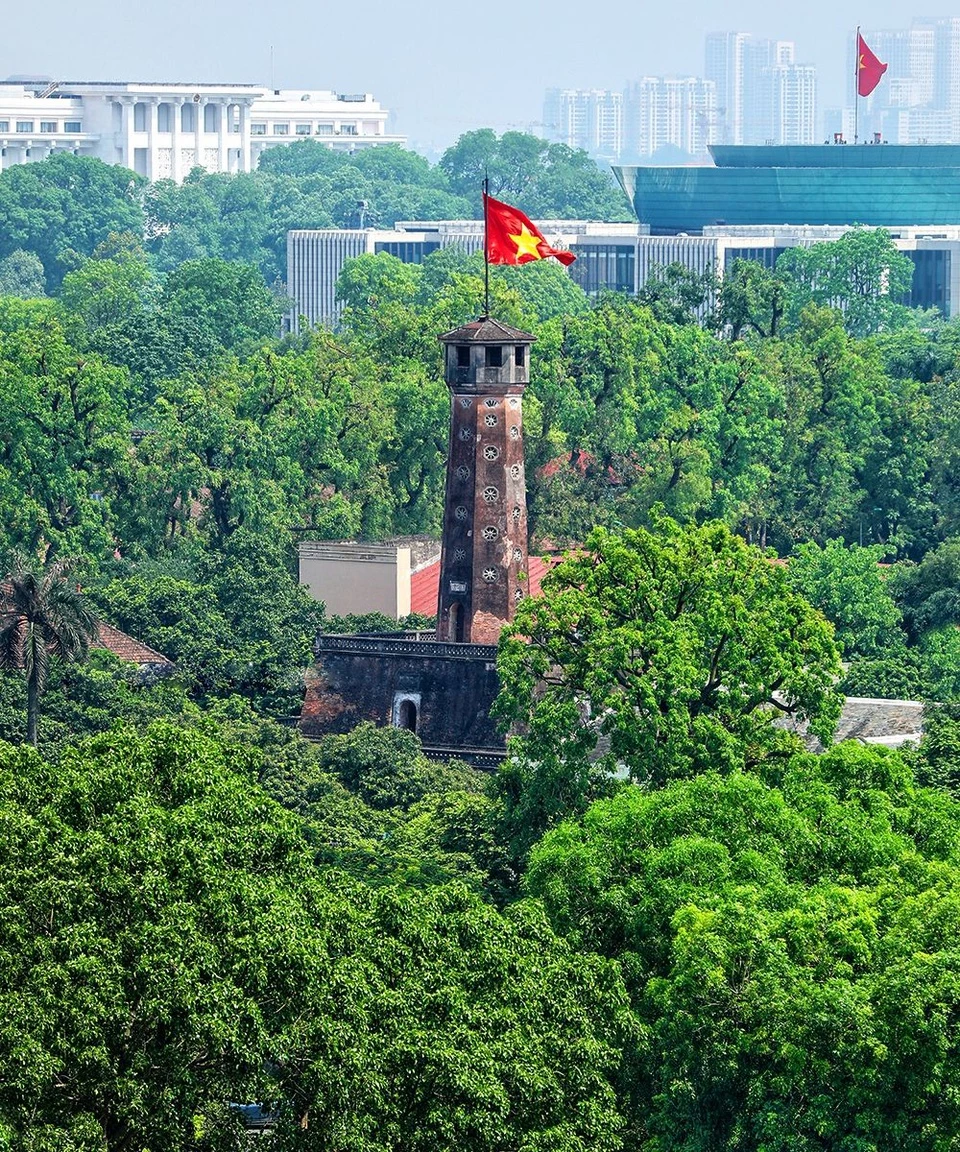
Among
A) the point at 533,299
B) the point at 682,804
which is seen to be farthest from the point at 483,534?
the point at 533,299

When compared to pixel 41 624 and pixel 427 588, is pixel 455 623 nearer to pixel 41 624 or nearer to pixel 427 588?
pixel 41 624

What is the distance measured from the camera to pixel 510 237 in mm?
83062

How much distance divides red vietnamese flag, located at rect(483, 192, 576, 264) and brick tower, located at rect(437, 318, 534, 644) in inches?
86.0

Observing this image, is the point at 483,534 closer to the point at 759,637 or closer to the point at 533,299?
the point at 759,637

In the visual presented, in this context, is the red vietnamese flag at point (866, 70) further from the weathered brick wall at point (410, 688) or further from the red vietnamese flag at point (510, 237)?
the weathered brick wall at point (410, 688)

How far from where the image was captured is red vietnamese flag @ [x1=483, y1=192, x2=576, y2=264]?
82938mm

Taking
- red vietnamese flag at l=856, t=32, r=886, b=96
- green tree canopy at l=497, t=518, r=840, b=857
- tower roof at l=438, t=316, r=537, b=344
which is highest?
red vietnamese flag at l=856, t=32, r=886, b=96

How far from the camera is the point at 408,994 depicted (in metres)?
46.9

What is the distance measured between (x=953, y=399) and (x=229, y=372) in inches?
967

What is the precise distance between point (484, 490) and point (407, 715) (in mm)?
5797

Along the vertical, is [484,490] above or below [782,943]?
above

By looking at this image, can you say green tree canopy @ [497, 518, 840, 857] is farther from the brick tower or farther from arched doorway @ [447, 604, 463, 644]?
arched doorway @ [447, 604, 463, 644]

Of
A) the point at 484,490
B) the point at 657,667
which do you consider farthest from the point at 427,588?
the point at 657,667

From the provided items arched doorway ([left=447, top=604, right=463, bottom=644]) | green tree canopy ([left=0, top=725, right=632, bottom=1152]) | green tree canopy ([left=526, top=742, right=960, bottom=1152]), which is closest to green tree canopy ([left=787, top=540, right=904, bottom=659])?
arched doorway ([left=447, top=604, right=463, bottom=644])
